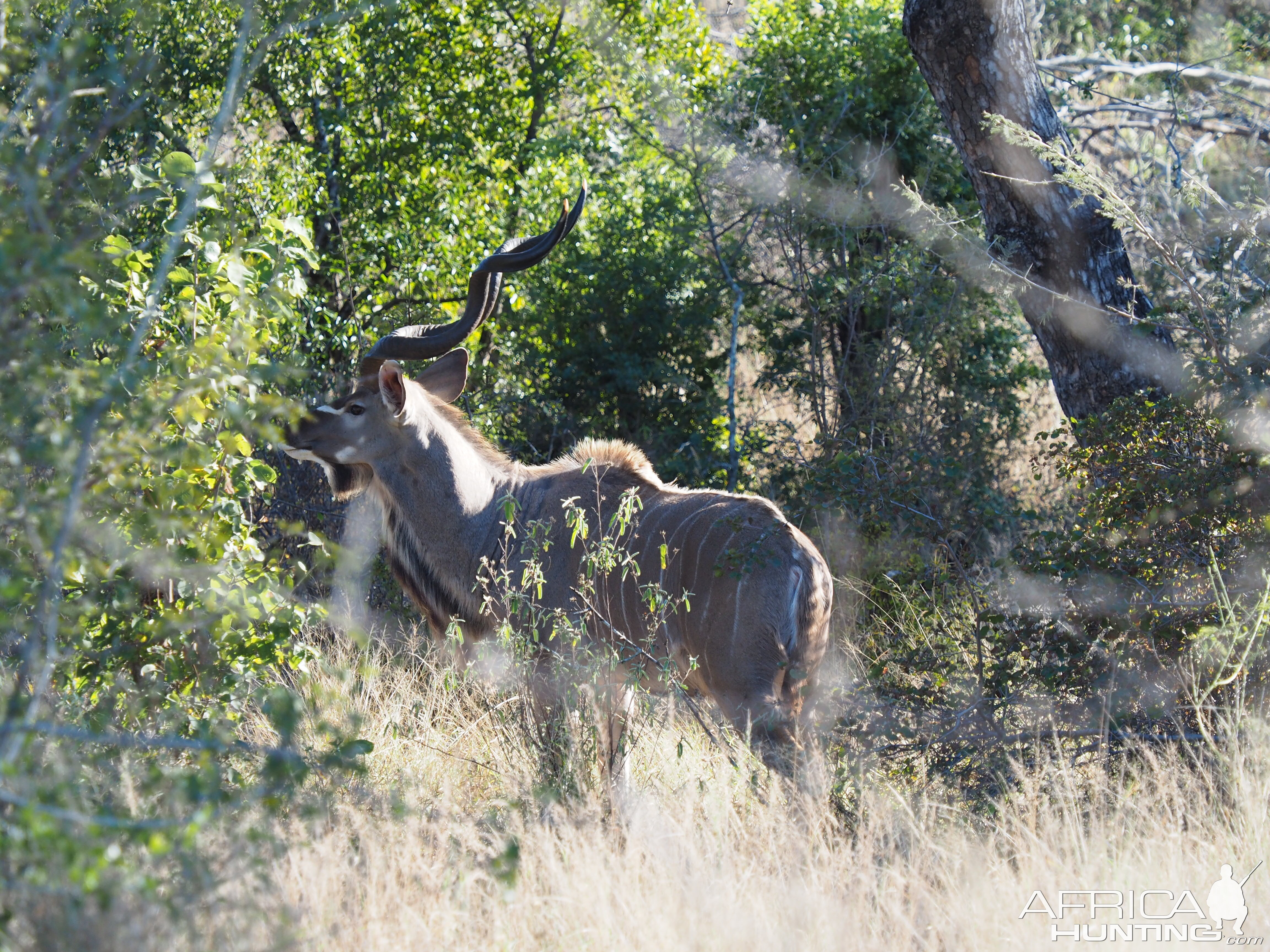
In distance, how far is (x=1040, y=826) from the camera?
347cm

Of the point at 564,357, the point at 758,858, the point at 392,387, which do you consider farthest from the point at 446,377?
the point at 758,858

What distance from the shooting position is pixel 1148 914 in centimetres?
296

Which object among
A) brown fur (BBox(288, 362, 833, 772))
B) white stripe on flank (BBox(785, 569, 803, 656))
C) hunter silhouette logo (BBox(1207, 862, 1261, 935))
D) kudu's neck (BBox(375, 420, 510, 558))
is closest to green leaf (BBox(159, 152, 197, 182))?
brown fur (BBox(288, 362, 833, 772))

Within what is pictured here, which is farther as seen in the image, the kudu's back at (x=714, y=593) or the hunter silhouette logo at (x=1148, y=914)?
the kudu's back at (x=714, y=593)

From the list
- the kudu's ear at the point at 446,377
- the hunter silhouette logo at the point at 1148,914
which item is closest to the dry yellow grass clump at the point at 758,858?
the hunter silhouette logo at the point at 1148,914

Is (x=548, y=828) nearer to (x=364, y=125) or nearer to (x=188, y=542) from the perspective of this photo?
(x=188, y=542)

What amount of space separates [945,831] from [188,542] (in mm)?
2400

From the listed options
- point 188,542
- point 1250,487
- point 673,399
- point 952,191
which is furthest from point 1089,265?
point 188,542

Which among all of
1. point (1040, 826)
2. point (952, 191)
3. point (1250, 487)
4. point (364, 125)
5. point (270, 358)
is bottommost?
point (1040, 826)

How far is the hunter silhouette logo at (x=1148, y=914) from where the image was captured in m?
2.80

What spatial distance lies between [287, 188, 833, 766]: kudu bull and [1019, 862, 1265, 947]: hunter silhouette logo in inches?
48.4

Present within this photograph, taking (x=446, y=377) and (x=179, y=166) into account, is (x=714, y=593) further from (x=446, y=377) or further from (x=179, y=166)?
(x=179, y=166)

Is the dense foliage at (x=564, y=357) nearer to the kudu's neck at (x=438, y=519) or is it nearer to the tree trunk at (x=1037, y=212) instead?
the tree trunk at (x=1037, y=212)

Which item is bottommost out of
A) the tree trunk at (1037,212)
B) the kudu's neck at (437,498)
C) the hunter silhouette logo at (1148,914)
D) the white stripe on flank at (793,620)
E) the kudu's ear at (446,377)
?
the hunter silhouette logo at (1148,914)
